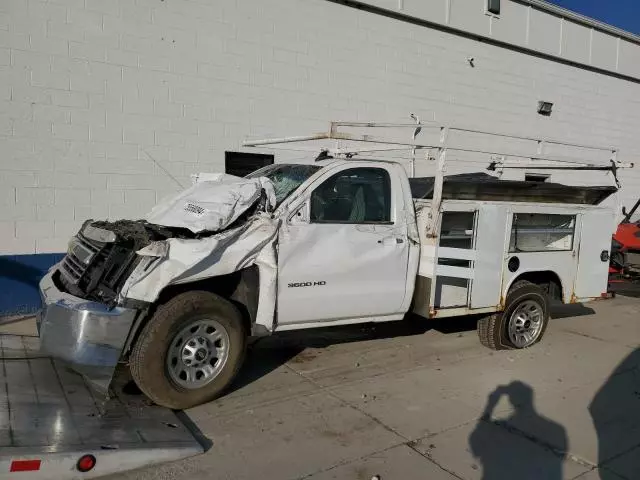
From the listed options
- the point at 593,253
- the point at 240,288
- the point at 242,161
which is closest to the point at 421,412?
the point at 240,288

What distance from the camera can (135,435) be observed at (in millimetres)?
3885

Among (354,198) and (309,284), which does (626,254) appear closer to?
(354,198)

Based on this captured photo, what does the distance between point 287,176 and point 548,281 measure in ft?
11.5

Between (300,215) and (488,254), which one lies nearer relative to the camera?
(300,215)

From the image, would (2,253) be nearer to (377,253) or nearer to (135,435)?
(135,435)

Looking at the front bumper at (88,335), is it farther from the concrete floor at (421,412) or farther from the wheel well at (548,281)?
the wheel well at (548,281)

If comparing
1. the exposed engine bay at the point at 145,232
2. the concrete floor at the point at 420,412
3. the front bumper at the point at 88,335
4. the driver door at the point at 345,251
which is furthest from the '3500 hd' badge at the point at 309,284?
the front bumper at the point at 88,335

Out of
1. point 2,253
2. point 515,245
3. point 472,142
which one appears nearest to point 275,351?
point 515,245

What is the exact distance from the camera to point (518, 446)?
4.14 metres

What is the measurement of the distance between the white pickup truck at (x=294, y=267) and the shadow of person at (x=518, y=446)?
1.39 meters

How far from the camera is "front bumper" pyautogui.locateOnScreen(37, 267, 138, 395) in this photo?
13.4 feet

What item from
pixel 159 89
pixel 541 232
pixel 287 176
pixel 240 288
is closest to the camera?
pixel 240 288

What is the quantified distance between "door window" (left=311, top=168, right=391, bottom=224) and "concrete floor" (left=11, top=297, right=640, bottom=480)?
5.16ft

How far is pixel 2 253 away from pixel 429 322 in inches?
223
